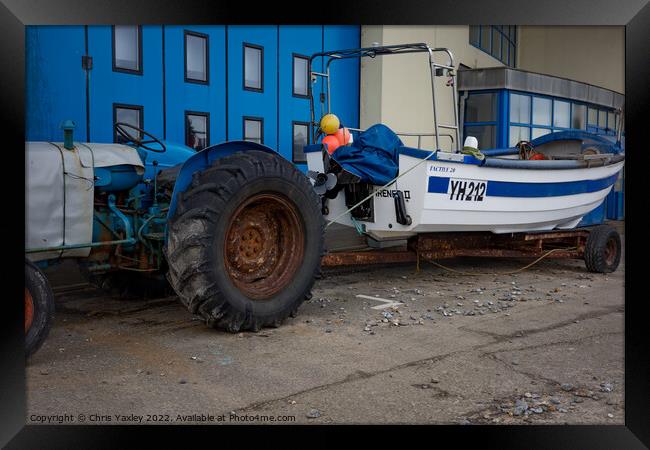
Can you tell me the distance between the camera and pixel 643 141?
304 centimetres

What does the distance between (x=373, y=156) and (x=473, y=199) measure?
50.5 inches

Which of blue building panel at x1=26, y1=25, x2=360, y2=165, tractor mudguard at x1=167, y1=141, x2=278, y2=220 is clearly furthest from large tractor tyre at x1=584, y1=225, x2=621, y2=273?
tractor mudguard at x1=167, y1=141, x2=278, y2=220

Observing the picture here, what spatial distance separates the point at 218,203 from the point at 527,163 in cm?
441

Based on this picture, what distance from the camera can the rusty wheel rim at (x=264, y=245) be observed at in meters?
4.94

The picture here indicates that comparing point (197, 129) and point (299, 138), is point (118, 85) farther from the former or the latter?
point (299, 138)

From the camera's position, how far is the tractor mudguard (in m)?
4.69

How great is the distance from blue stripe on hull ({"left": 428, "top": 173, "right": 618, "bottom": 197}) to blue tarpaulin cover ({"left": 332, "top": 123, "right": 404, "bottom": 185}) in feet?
1.66

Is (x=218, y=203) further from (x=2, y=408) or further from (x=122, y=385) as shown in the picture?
(x=2, y=408)

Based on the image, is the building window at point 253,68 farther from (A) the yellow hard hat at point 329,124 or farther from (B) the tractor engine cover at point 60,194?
(B) the tractor engine cover at point 60,194

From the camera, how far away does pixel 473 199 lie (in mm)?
6980

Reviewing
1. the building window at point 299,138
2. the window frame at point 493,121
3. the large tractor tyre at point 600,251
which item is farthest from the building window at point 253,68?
the window frame at point 493,121

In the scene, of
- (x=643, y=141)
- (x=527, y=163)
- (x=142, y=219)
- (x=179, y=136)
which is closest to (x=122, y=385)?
(x=142, y=219)

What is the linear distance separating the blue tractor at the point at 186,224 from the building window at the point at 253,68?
5152 millimetres

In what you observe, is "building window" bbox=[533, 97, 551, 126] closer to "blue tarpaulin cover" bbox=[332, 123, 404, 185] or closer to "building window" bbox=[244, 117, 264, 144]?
"building window" bbox=[244, 117, 264, 144]
